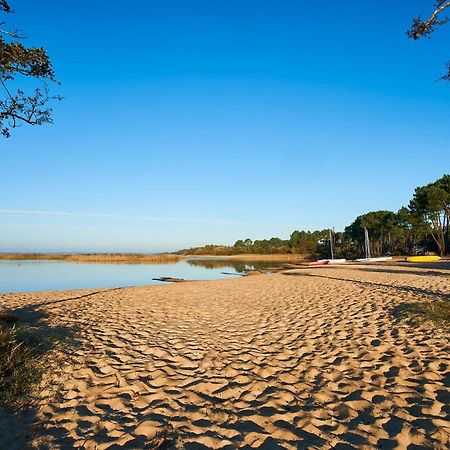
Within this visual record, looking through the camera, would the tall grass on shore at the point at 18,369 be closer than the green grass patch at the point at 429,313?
Yes

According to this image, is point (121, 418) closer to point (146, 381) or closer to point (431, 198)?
point (146, 381)

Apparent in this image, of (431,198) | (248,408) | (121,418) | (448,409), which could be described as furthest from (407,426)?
(431,198)

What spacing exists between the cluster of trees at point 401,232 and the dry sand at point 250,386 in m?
50.5

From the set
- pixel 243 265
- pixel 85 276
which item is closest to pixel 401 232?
pixel 243 265

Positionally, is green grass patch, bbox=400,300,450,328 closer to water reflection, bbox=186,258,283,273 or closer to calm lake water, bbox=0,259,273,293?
calm lake water, bbox=0,259,273,293

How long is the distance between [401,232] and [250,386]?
7090 centimetres

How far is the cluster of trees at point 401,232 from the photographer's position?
5088 centimetres

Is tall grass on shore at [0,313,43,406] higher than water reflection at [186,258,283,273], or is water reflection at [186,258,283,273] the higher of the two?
tall grass on shore at [0,313,43,406]

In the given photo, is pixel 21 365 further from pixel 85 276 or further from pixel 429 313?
pixel 85 276

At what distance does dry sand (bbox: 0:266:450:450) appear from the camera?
12.9 feet

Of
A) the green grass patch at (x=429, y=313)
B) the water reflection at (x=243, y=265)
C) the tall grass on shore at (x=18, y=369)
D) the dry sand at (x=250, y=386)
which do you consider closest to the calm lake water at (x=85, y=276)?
the water reflection at (x=243, y=265)

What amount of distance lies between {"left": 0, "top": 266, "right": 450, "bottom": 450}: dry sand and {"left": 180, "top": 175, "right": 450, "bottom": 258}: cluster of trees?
50520 mm

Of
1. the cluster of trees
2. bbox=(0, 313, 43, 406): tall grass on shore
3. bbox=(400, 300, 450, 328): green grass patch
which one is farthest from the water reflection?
bbox=(0, 313, 43, 406): tall grass on shore

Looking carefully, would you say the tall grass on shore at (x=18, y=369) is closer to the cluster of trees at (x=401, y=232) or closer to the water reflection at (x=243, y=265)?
the water reflection at (x=243, y=265)
